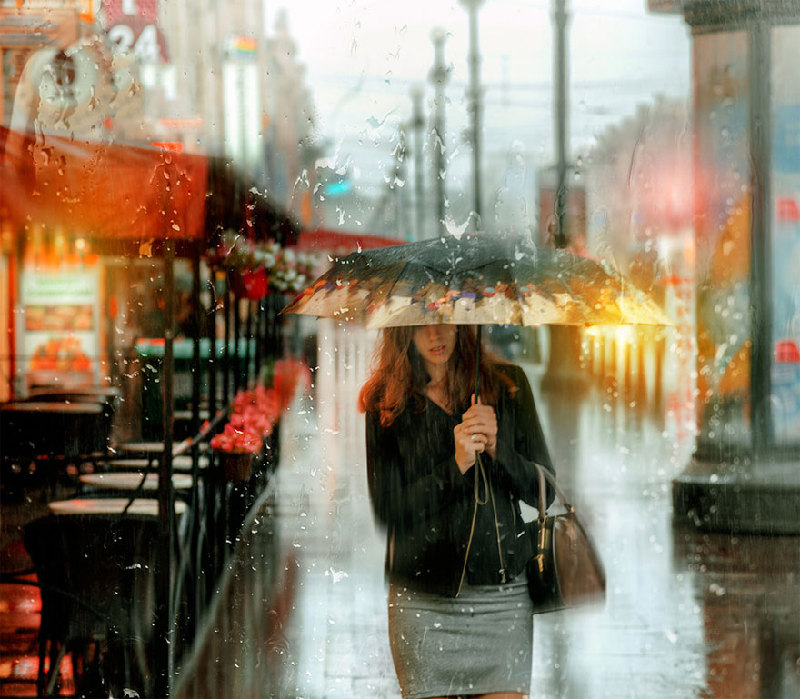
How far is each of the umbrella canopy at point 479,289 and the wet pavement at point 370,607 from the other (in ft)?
4.74

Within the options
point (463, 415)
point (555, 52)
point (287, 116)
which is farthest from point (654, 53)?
point (463, 415)

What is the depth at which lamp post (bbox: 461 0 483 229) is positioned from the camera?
4266mm

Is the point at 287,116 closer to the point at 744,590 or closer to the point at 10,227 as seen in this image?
the point at 10,227

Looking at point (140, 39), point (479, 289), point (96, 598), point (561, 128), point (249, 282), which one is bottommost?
point (96, 598)

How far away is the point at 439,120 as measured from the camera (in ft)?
14.0

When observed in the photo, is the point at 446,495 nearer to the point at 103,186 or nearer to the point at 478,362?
the point at 478,362

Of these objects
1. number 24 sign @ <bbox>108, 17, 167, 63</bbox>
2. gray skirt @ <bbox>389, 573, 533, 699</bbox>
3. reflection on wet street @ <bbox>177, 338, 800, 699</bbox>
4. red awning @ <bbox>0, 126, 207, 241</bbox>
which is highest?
number 24 sign @ <bbox>108, 17, 167, 63</bbox>

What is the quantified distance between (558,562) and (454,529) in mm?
306

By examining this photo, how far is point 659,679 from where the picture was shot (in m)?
4.42

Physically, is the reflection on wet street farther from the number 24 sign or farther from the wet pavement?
the number 24 sign

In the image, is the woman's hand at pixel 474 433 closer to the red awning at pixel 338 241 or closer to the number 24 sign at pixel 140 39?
the red awning at pixel 338 241

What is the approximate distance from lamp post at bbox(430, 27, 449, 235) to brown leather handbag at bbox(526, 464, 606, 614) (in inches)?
71.3

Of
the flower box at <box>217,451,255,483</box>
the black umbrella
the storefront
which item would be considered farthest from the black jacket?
the storefront

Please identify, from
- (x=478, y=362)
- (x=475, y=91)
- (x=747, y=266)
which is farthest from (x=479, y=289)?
(x=747, y=266)
